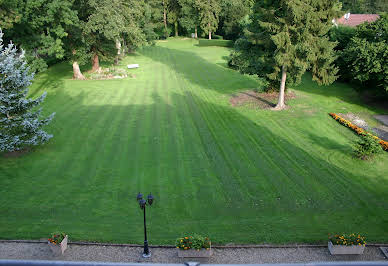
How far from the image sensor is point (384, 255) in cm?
1022

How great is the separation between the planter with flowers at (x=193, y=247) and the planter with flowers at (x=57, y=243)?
395 centimetres

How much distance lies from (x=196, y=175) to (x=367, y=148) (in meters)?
9.75

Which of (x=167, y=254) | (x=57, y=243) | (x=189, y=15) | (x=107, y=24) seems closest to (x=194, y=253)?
(x=167, y=254)

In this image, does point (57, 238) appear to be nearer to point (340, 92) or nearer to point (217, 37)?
point (340, 92)

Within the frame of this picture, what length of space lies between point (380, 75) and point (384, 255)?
59.8ft

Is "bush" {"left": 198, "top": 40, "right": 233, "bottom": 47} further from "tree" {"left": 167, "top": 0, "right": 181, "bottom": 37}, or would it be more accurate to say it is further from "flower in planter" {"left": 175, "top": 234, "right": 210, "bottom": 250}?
"flower in planter" {"left": 175, "top": 234, "right": 210, "bottom": 250}

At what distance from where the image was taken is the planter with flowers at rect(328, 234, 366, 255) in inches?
396

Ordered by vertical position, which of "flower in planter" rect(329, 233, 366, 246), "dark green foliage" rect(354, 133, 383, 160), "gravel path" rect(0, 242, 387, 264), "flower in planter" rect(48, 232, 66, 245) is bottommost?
"gravel path" rect(0, 242, 387, 264)

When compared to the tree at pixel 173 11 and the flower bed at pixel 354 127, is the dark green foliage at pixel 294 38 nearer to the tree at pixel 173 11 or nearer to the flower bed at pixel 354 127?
the flower bed at pixel 354 127

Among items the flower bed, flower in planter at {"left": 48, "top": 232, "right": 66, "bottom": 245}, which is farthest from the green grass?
flower in planter at {"left": 48, "top": 232, "right": 66, "bottom": 245}

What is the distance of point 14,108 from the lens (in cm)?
1659

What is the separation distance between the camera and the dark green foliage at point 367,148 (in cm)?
1642

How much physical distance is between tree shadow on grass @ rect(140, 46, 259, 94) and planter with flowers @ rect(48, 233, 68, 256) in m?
22.6

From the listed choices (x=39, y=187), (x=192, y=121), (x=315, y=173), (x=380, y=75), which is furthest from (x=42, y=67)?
(x=380, y=75)
